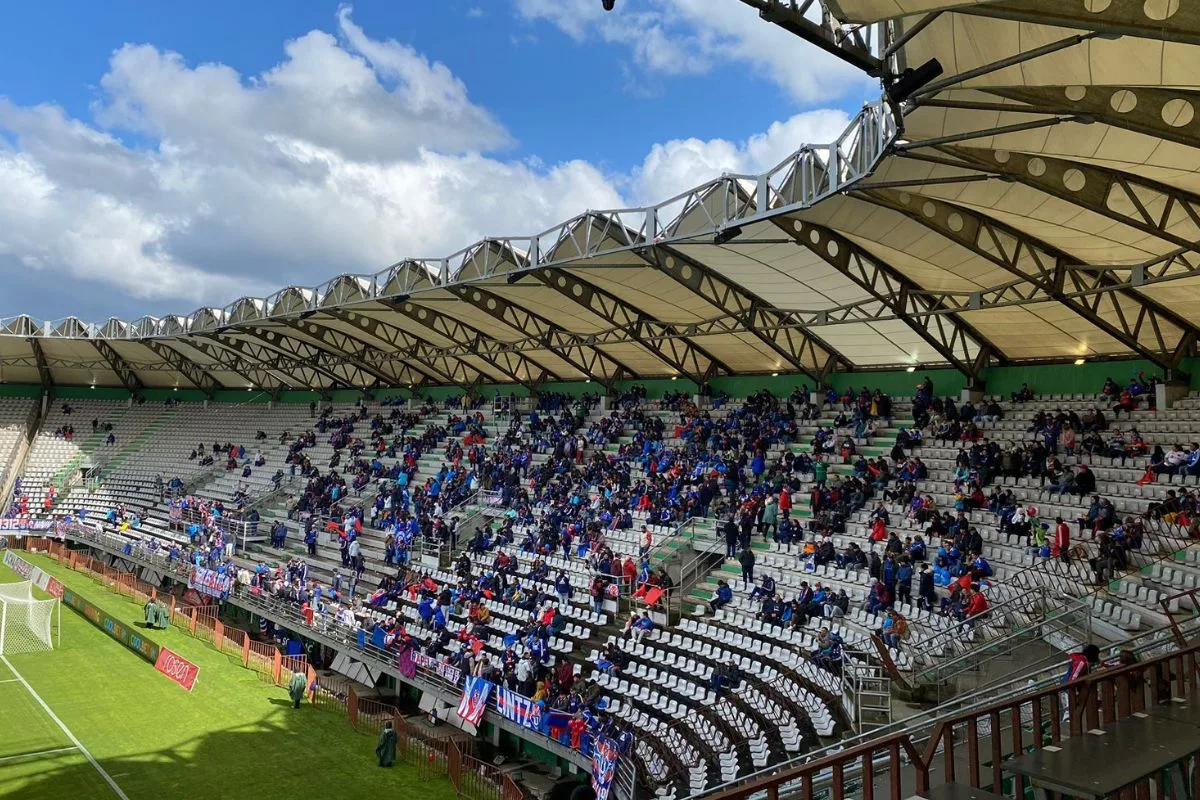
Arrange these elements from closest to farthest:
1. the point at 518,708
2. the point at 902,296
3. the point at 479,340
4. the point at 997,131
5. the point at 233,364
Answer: the point at 997,131
the point at 518,708
the point at 902,296
the point at 479,340
the point at 233,364

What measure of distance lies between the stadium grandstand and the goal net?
5.13 meters

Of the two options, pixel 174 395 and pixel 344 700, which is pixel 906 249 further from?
pixel 174 395

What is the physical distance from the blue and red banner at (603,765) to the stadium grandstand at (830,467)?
0.15 meters

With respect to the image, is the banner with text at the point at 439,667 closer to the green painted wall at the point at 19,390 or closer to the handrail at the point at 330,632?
the handrail at the point at 330,632

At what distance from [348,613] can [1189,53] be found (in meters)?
22.7

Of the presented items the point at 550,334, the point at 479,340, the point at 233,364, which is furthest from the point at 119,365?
the point at 550,334

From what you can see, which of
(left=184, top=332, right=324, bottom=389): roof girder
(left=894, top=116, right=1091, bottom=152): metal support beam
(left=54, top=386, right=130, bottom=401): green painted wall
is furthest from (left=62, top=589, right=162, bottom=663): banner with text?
(left=54, top=386, right=130, bottom=401): green painted wall

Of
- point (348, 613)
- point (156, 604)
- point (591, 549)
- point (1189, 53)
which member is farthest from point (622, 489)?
point (1189, 53)

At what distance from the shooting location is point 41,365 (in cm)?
5238

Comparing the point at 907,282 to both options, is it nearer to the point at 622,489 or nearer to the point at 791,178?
the point at 791,178

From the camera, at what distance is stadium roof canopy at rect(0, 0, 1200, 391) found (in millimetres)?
9391

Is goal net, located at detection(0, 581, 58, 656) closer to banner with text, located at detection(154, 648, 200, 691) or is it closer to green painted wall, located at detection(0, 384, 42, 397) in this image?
banner with text, located at detection(154, 648, 200, 691)

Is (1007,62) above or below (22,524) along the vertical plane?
above

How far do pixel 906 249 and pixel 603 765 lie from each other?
11.9 meters
